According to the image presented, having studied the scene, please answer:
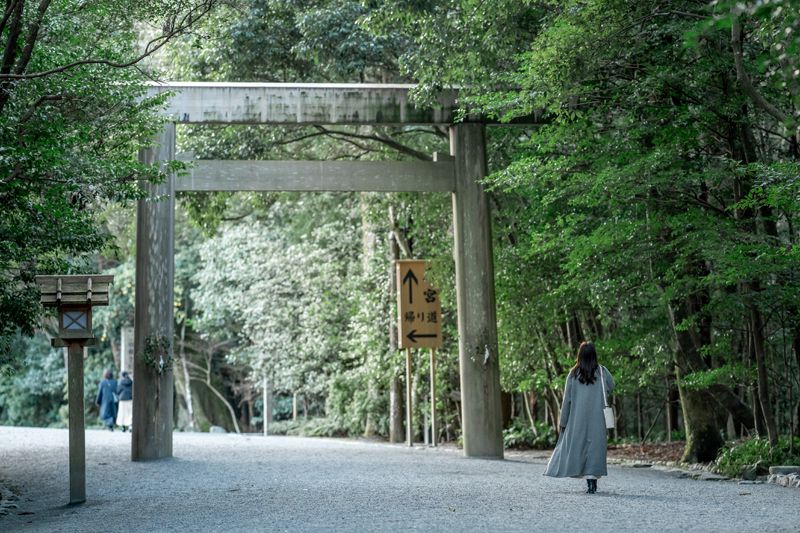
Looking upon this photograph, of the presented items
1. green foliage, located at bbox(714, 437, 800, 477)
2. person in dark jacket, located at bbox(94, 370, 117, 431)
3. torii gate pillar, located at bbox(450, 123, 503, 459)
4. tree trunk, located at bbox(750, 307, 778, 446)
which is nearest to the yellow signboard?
torii gate pillar, located at bbox(450, 123, 503, 459)

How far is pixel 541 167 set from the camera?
1064 cm

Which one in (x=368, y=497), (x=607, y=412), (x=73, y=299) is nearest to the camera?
(x=368, y=497)

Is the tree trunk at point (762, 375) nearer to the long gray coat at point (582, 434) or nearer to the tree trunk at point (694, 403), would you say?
the tree trunk at point (694, 403)

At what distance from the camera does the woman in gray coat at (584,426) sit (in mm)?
8516

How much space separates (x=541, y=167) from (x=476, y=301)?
2.86 m

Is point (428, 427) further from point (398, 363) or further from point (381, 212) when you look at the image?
point (381, 212)

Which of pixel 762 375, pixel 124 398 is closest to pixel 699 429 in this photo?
pixel 762 375

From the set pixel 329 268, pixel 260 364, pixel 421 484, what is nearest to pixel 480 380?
pixel 421 484

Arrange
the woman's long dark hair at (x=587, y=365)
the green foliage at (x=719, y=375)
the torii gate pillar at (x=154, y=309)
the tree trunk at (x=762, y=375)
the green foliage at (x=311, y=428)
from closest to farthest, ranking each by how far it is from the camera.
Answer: the woman's long dark hair at (x=587, y=365) → the green foliage at (x=719, y=375) → the tree trunk at (x=762, y=375) → the torii gate pillar at (x=154, y=309) → the green foliage at (x=311, y=428)

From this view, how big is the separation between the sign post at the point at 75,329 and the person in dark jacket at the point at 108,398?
1235 cm

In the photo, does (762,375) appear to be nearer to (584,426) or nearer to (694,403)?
(694,403)

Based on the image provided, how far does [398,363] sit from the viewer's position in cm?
1889

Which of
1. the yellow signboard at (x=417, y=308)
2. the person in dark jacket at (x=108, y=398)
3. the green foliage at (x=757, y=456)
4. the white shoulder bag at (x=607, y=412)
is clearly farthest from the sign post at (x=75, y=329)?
the person in dark jacket at (x=108, y=398)

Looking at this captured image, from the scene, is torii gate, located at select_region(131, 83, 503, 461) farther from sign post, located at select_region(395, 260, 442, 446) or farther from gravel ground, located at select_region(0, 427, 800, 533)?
sign post, located at select_region(395, 260, 442, 446)
